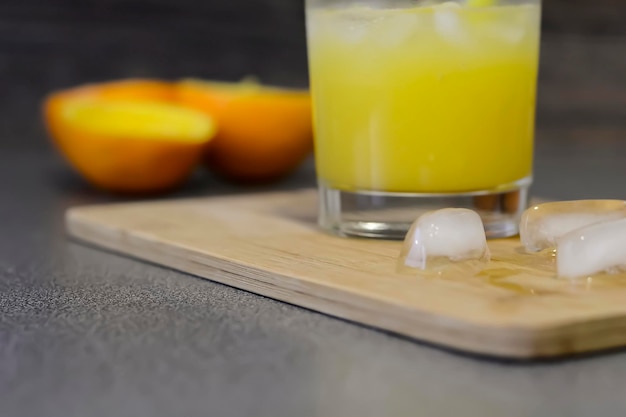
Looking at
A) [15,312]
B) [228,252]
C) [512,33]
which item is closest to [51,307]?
[15,312]

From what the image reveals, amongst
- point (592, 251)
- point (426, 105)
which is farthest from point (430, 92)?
point (592, 251)

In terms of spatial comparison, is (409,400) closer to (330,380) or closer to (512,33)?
(330,380)

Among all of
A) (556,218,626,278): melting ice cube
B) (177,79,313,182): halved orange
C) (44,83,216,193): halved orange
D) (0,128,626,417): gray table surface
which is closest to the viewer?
(0,128,626,417): gray table surface

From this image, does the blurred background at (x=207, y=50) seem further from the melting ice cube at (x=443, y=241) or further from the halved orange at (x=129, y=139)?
the melting ice cube at (x=443, y=241)

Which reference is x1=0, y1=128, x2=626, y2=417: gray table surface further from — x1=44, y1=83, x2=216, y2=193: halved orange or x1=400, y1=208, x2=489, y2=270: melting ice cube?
x1=44, y1=83, x2=216, y2=193: halved orange

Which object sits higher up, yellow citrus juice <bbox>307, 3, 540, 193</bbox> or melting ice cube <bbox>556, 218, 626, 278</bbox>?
yellow citrus juice <bbox>307, 3, 540, 193</bbox>

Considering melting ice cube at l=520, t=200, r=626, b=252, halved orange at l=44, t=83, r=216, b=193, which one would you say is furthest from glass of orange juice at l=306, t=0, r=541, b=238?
halved orange at l=44, t=83, r=216, b=193

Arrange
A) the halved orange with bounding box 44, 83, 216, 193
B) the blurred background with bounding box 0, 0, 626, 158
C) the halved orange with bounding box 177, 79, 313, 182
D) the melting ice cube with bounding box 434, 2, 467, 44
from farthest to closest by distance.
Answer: the blurred background with bounding box 0, 0, 626, 158 < the halved orange with bounding box 177, 79, 313, 182 < the halved orange with bounding box 44, 83, 216, 193 < the melting ice cube with bounding box 434, 2, 467, 44

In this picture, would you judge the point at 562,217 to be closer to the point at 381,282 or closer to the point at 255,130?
the point at 381,282
